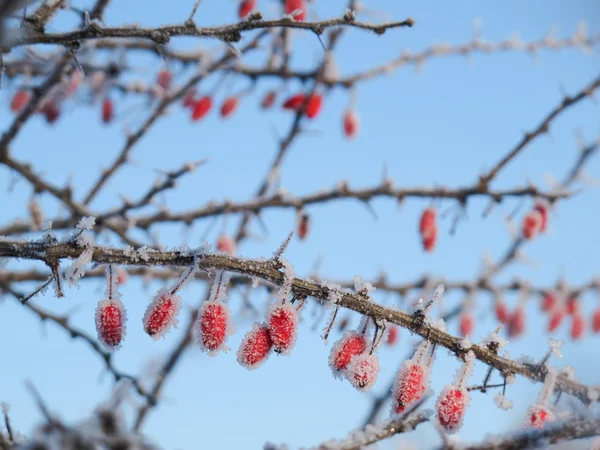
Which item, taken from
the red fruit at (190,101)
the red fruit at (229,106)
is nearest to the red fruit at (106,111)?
the red fruit at (190,101)

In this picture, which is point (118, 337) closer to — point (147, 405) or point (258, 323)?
point (258, 323)

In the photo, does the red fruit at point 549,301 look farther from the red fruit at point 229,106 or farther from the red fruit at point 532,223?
the red fruit at point 229,106

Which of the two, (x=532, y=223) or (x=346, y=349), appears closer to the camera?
(x=346, y=349)

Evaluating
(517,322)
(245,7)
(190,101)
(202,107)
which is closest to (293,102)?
(202,107)

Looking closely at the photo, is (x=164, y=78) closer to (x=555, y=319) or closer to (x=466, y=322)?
(x=466, y=322)

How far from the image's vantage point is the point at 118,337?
1.79 metres

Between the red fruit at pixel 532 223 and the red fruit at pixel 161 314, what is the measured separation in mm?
3294

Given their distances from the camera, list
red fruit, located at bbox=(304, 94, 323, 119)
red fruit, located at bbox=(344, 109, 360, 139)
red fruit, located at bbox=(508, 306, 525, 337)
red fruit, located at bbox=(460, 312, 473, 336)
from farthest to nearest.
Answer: red fruit, located at bbox=(508, 306, 525, 337) → red fruit, located at bbox=(460, 312, 473, 336) → red fruit, located at bbox=(344, 109, 360, 139) → red fruit, located at bbox=(304, 94, 323, 119)

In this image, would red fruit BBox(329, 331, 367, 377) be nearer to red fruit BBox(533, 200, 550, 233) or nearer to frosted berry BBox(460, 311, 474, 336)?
red fruit BBox(533, 200, 550, 233)

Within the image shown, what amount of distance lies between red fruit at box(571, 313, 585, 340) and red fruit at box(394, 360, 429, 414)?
17.4 feet

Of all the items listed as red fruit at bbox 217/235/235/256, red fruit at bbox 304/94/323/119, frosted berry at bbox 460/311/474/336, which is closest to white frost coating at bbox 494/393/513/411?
red fruit at bbox 217/235/235/256

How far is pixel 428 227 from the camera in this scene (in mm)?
4426

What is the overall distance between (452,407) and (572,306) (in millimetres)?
5302

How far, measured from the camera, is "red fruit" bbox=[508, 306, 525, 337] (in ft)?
20.6
